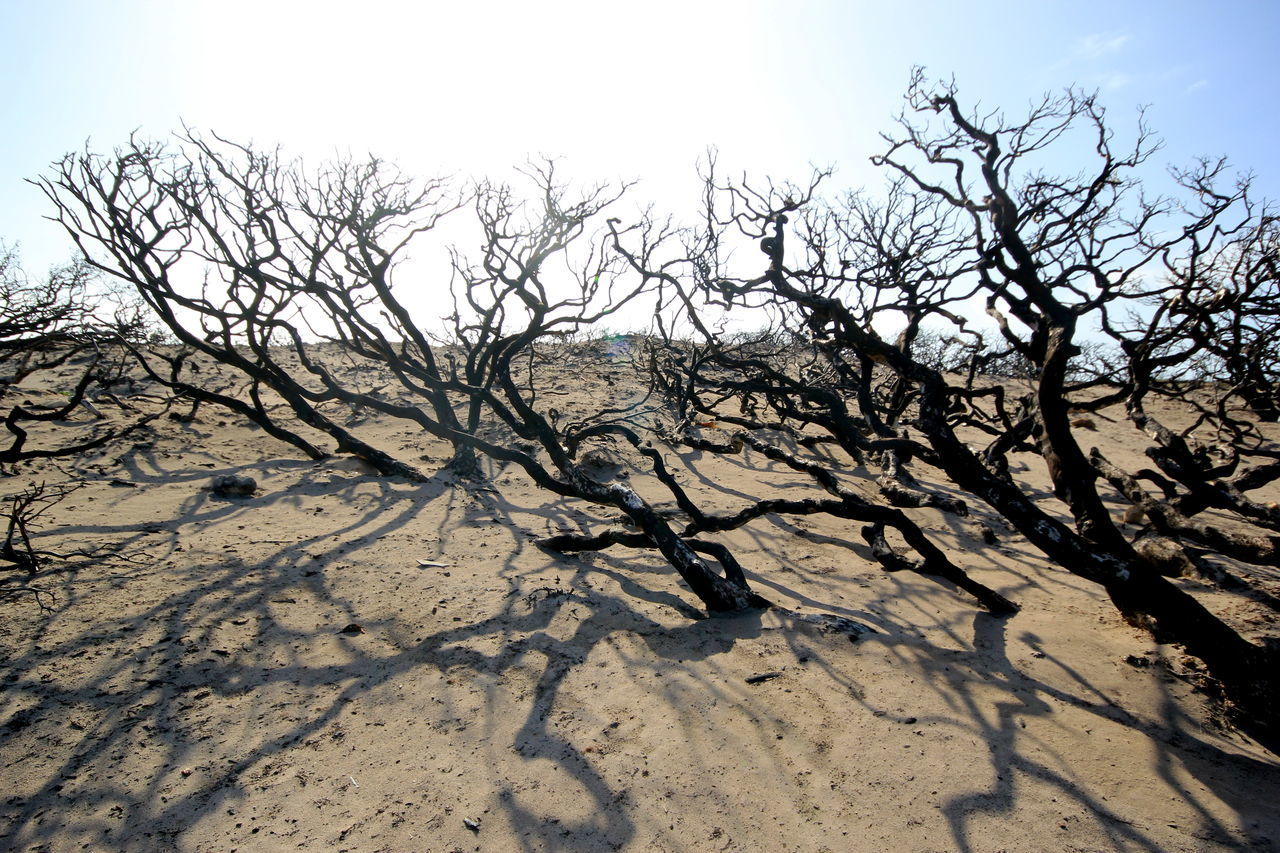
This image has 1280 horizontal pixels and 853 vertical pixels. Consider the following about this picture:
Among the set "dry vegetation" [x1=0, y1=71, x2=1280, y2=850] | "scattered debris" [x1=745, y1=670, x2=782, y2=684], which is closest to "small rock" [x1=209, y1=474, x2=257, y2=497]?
"dry vegetation" [x1=0, y1=71, x2=1280, y2=850]

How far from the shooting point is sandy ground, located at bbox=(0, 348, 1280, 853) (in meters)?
2.25

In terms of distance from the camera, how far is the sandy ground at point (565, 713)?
88.6 inches

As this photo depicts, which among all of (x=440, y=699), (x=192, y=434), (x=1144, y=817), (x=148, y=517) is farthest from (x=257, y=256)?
(x=1144, y=817)

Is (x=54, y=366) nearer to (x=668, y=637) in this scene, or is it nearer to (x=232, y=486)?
(x=232, y=486)

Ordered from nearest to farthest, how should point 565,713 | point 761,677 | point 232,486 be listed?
point 565,713 < point 761,677 < point 232,486

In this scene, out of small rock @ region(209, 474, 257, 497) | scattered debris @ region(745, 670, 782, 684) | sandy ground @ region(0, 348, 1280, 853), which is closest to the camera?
sandy ground @ region(0, 348, 1280, 853)

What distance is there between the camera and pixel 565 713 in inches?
113

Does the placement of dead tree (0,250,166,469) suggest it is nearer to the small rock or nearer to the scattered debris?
the small rock

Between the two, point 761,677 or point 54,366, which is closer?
point 761,677

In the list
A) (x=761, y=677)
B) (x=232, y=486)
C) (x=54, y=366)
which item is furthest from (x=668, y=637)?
(x=54, y=366)

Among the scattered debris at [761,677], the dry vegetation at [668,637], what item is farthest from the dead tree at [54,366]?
the scattered debris at [761,677]

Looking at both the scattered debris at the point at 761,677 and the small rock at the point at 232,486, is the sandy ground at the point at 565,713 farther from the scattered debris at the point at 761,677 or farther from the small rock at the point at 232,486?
the small rock at the point at 232,486

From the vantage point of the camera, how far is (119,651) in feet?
9.88

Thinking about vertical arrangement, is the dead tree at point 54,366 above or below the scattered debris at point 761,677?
above
